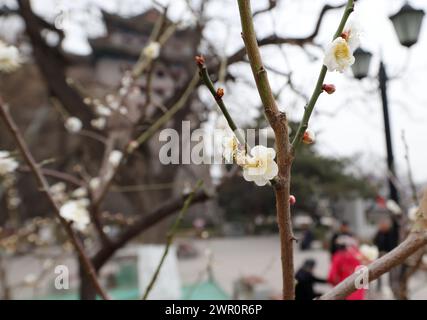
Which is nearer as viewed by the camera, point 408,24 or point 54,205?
point 54,205

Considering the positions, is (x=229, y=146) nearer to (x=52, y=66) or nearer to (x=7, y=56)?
(x=7, y=56)

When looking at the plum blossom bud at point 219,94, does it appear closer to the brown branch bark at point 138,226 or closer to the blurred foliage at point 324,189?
the brown branch bark at point 138,226

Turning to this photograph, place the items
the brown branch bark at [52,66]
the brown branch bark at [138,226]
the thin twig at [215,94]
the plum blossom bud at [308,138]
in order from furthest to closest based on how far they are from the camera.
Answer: the brown branch bark at [52,66]
the brown branch bark at [138,226]
the plum blossom bud at [308,138]
the thin twig at [215,94]

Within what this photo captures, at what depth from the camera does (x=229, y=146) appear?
26.6 inches

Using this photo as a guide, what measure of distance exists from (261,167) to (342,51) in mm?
259

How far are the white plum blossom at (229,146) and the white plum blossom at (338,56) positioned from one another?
21 centimetres

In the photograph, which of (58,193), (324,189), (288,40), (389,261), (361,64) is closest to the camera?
(389,261)

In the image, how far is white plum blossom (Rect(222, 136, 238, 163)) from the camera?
67 cm

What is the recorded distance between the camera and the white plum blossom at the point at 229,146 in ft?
2.20

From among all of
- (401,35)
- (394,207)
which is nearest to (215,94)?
(401,35)

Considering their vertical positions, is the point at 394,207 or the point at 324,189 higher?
the point at 324,189

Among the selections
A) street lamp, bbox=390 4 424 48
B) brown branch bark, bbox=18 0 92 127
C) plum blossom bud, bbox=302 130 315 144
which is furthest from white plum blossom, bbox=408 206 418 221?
brown branch bark, bbox=18 0 92 127

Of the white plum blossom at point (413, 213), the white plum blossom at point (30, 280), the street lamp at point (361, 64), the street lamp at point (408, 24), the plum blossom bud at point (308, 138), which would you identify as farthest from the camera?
the white plum blossom at point (30, 280)

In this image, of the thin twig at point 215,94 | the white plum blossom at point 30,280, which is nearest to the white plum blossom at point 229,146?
the thin twig at point 215,94
